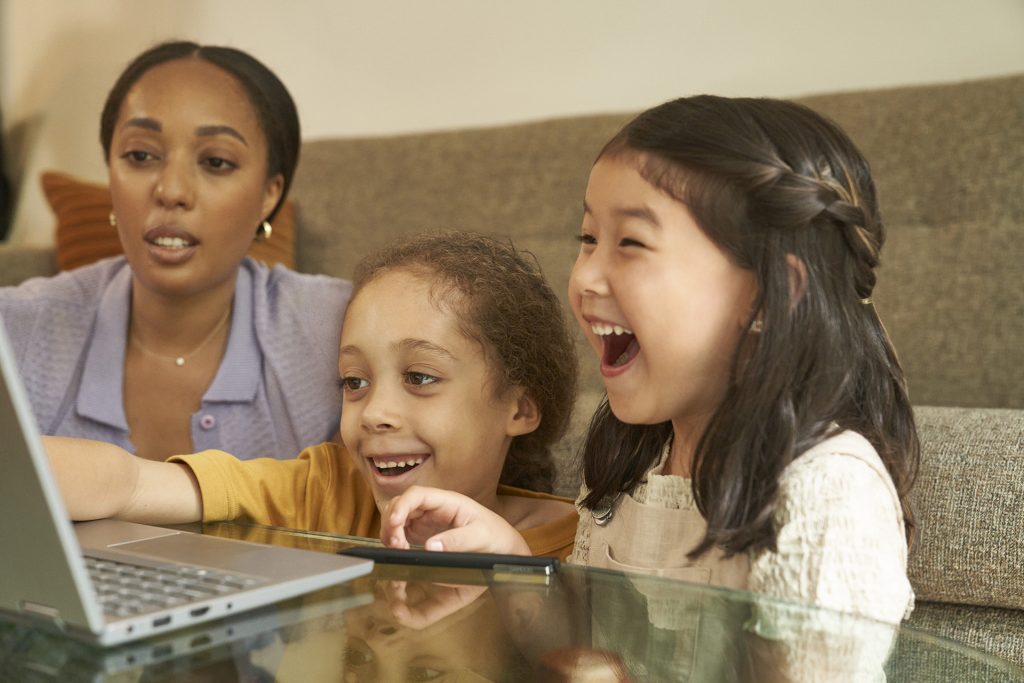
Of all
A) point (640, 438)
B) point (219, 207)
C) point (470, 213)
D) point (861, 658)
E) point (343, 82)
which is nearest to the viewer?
point (861, 658)

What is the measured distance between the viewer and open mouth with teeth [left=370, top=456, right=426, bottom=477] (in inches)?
46.9

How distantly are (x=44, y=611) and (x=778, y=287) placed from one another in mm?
573

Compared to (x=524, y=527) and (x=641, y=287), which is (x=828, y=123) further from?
(x=524, y=527)

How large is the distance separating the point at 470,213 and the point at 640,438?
1.18m

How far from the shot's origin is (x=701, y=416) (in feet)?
3.14

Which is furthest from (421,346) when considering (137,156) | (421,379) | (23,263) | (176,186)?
(23,263)

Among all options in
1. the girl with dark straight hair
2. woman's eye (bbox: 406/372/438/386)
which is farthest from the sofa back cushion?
the girl with dark straight hair

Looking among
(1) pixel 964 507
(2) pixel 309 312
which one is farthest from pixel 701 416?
(2) pixel 309 312

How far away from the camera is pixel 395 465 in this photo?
3.94 feet

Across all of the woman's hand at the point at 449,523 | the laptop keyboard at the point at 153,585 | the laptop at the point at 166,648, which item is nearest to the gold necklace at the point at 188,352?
the woman's hand at the point at 449,523

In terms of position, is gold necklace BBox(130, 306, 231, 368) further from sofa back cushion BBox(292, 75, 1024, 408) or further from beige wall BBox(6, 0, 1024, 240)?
beige wall BBox(6, 0, 1024, 240)

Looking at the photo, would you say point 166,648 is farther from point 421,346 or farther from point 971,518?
point 971,518

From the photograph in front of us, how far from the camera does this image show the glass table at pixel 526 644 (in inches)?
25.3

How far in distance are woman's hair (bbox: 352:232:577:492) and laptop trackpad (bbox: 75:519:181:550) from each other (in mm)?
399
